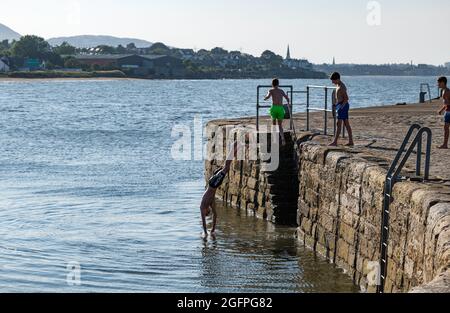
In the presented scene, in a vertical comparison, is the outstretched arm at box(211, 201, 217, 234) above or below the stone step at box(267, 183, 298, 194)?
below

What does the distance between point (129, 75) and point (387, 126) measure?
173 metres

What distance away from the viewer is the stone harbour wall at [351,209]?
8359 mm

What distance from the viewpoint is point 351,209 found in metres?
11.7

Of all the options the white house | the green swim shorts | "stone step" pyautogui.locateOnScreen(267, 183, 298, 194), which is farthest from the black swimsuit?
the white house

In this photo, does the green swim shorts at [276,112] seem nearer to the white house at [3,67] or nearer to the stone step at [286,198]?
the stone step at [286,198]

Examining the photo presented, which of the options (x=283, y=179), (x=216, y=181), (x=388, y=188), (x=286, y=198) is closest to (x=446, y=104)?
(x=283, y=179)

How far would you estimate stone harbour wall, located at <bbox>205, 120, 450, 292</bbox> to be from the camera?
836 centimetres

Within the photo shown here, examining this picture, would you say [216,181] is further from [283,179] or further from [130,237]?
[283,179]

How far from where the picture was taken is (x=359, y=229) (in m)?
11.2

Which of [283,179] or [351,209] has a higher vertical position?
[351,209]

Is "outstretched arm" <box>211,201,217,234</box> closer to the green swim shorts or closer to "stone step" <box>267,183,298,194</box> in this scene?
"stone step" <box>267,183,298,194</box>
